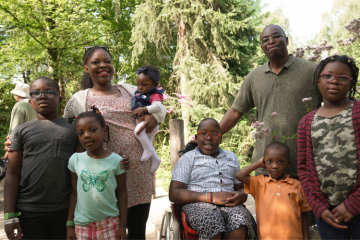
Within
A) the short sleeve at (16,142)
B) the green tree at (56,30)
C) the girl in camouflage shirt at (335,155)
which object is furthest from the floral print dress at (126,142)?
the green tree at (56,30)

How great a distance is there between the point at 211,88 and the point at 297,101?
678cm

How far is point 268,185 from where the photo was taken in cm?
270

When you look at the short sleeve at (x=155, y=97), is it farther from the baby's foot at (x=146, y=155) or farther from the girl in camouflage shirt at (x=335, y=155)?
the girl in camouflage shirt at (x=335, y=155)

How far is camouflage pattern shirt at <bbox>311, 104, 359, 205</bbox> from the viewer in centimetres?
209

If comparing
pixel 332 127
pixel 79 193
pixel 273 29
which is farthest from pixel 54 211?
pixel 273 29

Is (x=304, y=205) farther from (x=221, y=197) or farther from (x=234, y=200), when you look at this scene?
(x=221, y=197)

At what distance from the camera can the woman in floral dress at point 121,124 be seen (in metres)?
2.58

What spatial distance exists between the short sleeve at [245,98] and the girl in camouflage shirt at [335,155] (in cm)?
89

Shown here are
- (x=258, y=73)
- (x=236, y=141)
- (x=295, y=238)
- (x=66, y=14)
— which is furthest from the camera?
(x=66, y=14)

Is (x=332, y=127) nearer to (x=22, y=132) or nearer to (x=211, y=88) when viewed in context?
(x=22, y=132)

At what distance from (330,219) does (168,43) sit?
393 inches

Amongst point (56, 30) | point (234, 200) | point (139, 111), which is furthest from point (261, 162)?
point (56, 30)

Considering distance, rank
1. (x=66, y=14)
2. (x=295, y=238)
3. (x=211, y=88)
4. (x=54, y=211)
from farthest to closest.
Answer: (x=66, y=14), (x=211, y=88), (x=295, y=238), (x=54, y=211)

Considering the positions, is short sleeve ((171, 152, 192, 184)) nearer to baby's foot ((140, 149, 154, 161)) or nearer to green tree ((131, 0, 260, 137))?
baby's foot ((140, 149, 154, 161))
